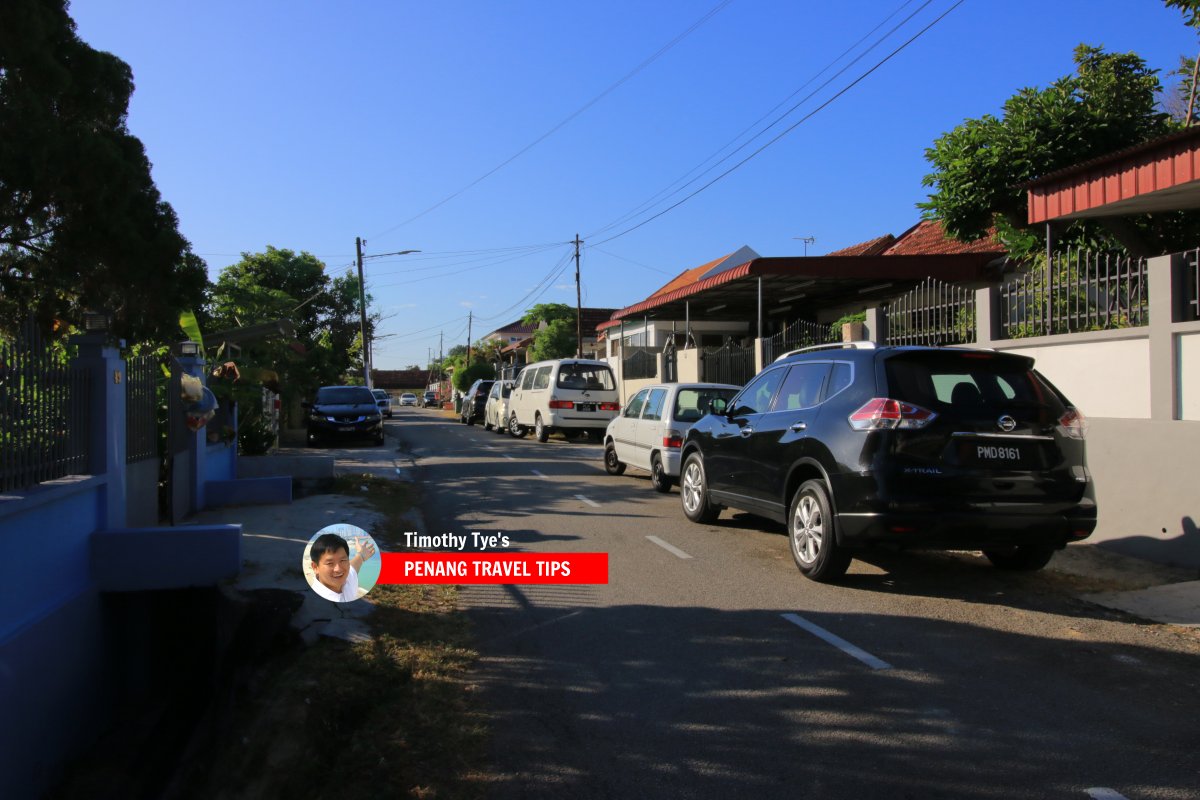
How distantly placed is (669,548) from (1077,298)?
5.05 meters

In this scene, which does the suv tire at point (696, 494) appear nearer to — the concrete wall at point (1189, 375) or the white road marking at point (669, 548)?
the white road marking at point (669, 548)

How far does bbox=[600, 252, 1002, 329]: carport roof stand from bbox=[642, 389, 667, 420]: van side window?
485cm

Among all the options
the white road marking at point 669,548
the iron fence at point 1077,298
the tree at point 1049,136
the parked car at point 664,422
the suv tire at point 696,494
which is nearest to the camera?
the white road marking at point 669,548

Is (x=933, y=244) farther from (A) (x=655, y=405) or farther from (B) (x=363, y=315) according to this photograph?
(B) (x=363, y=315)

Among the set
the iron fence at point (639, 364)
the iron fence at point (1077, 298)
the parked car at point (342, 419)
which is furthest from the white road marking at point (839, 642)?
the iron fence at point (639, 364)

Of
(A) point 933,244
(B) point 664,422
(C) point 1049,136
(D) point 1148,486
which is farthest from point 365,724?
(A) point 933,244

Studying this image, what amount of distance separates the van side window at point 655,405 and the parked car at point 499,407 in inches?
502

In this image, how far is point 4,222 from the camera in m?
13.5

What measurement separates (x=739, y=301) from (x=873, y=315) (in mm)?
10278

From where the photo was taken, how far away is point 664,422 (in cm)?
1241

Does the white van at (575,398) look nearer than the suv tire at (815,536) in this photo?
No

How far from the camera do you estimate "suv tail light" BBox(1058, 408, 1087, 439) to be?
259 inches

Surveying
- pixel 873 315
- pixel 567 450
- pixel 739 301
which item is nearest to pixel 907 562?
pixel 873 315

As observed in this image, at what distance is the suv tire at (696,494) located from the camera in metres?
9.66
